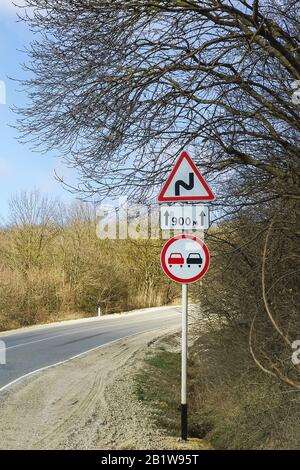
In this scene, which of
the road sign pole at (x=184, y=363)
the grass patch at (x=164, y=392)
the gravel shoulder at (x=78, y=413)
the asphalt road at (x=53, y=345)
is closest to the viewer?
the gravel shoulder at (x=78, y=413)

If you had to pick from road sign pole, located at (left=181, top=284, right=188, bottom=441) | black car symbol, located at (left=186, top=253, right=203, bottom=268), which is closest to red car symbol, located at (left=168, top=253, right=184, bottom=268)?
black car symbol, located at (left=186, top=253, right=203, bottom=268)

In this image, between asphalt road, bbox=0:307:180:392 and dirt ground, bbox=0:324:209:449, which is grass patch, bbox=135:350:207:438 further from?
asphalt road, bbox=0:307:180:392

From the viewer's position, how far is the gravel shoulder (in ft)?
21.6

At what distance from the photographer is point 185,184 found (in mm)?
6789

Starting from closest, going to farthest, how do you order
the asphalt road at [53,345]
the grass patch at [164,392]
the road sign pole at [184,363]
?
the road sign pole at [184,363]
the grass patch at [164,392]
the asphalt road at [53,345]

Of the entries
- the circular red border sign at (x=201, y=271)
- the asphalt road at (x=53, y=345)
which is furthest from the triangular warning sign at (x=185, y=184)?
the asphalt road at (x=53, y=345)

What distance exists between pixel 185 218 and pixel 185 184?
16.1 inches

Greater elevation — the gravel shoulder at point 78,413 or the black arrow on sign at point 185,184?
the black arrow on sign at point 185,184

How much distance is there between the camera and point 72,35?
27.0 feet

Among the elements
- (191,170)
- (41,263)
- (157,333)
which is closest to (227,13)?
→ (191,170)

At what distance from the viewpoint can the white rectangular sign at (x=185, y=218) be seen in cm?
678

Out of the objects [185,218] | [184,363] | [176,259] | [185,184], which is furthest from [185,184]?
[184,363]

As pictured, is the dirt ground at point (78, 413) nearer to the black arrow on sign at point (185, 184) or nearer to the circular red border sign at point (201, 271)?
the circular red border sign at point (201, 271)
